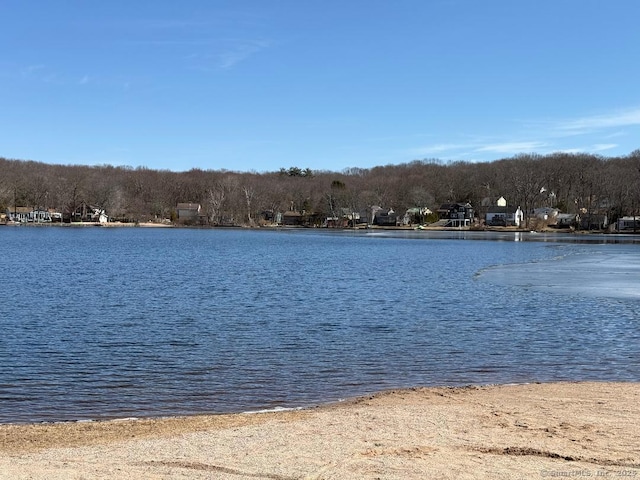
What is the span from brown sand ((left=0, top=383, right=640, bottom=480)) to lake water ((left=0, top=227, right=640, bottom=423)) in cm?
185

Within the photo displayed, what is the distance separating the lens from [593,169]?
162m

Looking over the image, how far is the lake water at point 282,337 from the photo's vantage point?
1436 cm

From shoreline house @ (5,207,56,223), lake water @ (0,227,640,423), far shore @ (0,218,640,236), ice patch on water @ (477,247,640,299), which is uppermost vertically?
shoreline house @ (5,207,56,223)

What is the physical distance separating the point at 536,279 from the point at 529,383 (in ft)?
84.1

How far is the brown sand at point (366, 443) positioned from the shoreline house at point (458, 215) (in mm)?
156933

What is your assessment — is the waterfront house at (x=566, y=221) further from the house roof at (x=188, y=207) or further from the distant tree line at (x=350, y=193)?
the house roof at (x=188, y=207)

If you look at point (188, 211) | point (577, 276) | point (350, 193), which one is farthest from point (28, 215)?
point (577, 276)

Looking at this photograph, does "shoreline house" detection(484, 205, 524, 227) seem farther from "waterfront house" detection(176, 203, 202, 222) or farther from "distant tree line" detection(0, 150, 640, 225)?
"waterfront house" detection(176, 203, 202, 222)

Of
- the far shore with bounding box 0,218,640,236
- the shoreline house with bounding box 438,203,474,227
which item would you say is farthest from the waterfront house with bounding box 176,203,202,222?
the shoreline house with bounding box 438,203,474,227

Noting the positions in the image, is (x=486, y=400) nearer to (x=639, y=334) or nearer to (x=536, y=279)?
(x=639, y=334)

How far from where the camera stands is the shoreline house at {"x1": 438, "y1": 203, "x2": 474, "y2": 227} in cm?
16762

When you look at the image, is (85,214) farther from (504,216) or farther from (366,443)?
(366,443)

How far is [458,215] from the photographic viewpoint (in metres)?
168

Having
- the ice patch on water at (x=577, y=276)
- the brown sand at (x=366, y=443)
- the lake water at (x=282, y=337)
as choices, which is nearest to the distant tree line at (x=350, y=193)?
the ice patch on water at (x=577, y=276)
